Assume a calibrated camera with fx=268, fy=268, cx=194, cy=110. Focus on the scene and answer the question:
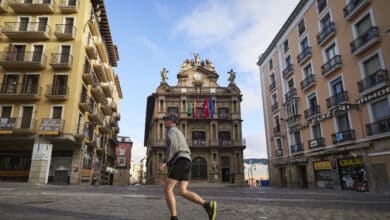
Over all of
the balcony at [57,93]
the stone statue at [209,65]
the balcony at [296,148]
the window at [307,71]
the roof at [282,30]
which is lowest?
the balcony at [296,148]

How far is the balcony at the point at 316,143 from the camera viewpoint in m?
22.2

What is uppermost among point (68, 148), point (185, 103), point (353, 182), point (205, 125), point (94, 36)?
point (94, 36)

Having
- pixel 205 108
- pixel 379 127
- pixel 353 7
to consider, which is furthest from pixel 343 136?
pixel 205 108

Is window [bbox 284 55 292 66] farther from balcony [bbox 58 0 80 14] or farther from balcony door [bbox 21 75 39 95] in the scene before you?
balcony door [bbox 21 75 39 95]

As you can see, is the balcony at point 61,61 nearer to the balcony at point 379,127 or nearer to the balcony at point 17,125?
the balcony at point 17,125

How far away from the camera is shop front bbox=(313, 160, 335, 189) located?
69.2 feet

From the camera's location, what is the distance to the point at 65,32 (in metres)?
22.4

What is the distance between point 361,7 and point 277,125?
605 inches

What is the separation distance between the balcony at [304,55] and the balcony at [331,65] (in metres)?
2.27

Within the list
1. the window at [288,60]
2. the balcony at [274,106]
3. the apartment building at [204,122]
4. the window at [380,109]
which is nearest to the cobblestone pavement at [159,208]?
the window at [380,109]

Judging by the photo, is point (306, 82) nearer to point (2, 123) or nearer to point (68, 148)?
point (68, 148)

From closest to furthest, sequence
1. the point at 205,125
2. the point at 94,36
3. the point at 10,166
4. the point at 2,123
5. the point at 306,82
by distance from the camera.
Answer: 1. the point at 2,123
2. the point at 10,166
3. the point at 306,82
4. the point at 94,36
5. the point at 205,125

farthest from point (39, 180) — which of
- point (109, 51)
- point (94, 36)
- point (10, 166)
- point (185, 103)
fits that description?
point (185, 103)

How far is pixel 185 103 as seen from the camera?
41.4 metres
